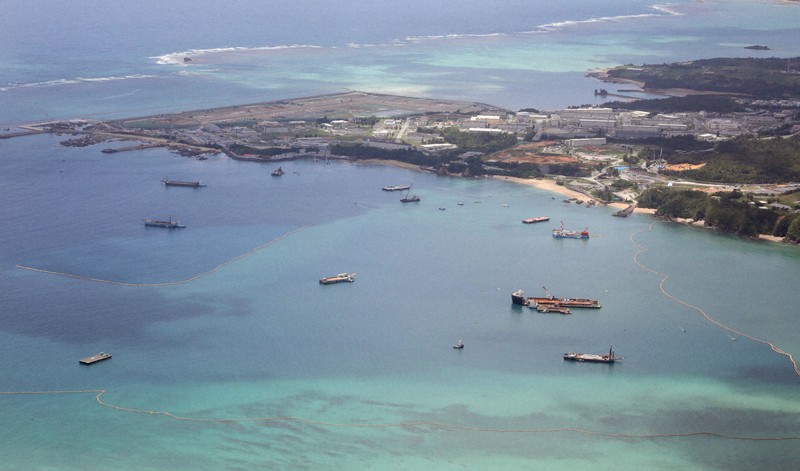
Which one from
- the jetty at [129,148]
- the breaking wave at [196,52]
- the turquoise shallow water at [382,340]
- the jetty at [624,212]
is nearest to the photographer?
the turquoise shallow water at [382,340]

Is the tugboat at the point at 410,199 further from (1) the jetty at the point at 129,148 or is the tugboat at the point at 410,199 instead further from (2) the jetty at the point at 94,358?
(2) the jetty at the point at 94,358

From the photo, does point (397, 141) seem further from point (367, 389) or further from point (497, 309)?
point (367, 389)

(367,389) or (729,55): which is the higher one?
(729,55)

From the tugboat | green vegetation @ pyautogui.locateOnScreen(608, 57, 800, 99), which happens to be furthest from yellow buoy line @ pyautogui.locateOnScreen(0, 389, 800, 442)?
green vegetation @ pyautogui.locateOnScreen(608, 57, 800, 99)

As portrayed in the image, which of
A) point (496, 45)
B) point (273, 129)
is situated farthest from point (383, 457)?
point (496, 45)

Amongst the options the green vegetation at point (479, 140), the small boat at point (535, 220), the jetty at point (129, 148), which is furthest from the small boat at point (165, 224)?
the green vegetation at point (479, 140)

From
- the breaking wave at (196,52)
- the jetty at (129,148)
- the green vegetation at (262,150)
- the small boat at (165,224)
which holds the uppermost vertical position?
the breaking wave at (196,52)
